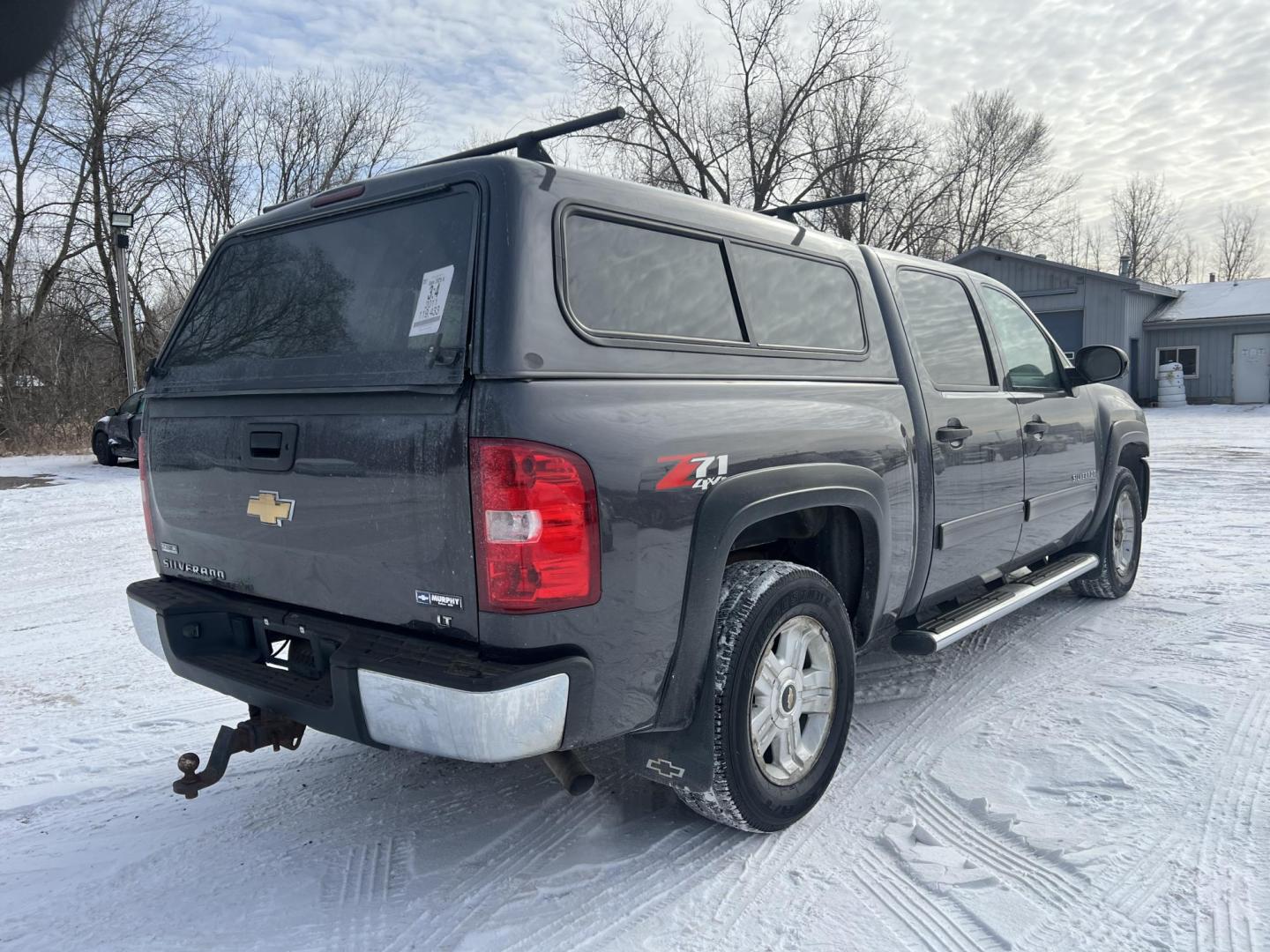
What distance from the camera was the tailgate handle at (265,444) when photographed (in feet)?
8.97

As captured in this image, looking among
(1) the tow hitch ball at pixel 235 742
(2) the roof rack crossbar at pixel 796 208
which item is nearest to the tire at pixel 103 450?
(2) the roof rack crossbar at pixel 796 208

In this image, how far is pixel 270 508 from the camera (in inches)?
109

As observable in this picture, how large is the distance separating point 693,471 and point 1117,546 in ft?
13.9

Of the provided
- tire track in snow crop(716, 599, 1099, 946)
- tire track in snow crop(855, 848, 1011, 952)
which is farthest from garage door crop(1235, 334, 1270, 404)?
tire track in snow crop(855, 848, 1011, 952)

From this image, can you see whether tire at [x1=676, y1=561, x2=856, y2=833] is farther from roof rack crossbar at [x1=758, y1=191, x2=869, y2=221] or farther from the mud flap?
roof rack crossbar at [x1=758, y1=191, x2=869, y2=221]

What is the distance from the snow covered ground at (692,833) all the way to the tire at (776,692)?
16 cm

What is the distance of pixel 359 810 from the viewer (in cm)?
322

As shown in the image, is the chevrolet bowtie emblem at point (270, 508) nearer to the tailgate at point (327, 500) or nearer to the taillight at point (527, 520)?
the tailgate at point (327, 500)

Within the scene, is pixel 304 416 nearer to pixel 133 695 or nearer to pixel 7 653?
pixel 133 695

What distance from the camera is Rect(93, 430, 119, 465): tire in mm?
15836

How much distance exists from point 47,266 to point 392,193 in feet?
86.4

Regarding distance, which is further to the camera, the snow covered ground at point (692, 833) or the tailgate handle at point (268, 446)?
the tailgate handle at point (268, 446)

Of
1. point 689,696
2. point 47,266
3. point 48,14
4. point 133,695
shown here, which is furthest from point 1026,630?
point 47,266

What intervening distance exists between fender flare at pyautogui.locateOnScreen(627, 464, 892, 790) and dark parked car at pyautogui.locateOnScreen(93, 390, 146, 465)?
14.1 meters
